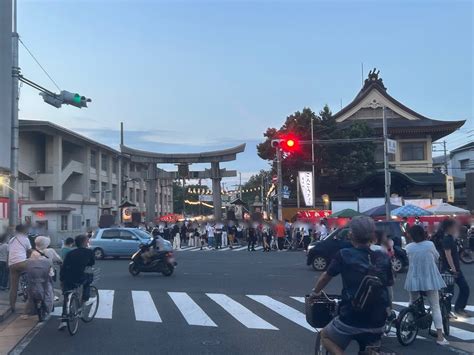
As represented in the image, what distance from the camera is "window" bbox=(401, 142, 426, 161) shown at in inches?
1804

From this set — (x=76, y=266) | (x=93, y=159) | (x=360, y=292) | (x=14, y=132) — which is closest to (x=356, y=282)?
(x=360, y=292)

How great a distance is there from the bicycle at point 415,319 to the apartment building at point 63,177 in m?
30.2

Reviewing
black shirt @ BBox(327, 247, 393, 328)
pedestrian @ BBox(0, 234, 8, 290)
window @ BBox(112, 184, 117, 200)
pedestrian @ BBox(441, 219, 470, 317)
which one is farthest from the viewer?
window @ BBox(112, 184, 117, 200)

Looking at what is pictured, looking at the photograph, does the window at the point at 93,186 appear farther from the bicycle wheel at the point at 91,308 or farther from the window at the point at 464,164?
the bicycle wheel at the point at 91,308

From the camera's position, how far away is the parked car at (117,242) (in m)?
→ 26.1

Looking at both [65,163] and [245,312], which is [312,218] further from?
[65,163]

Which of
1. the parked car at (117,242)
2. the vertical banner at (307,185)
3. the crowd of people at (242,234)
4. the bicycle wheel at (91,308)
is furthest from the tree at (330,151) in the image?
the bicycle wheel at (91,308)

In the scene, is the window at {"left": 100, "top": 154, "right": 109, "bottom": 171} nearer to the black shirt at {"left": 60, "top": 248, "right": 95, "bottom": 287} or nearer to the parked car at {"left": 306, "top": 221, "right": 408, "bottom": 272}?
the parked car at {"left": 306, "top": 221, "right": 408, "bottom": 272}

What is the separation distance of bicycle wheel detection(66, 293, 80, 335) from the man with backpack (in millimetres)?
5653

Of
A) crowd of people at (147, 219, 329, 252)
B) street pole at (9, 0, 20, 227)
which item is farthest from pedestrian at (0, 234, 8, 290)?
crowd of people at (147, 219, 329, 252)

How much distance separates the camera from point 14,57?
13.2m

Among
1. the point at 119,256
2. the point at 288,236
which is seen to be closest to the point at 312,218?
the point at 288,236

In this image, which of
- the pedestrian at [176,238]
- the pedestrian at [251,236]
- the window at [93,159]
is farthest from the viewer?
the window at [93,159]

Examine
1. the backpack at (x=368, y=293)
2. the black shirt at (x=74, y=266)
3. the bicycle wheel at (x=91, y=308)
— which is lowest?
the bicycle wheel at (x=91, y=308)
